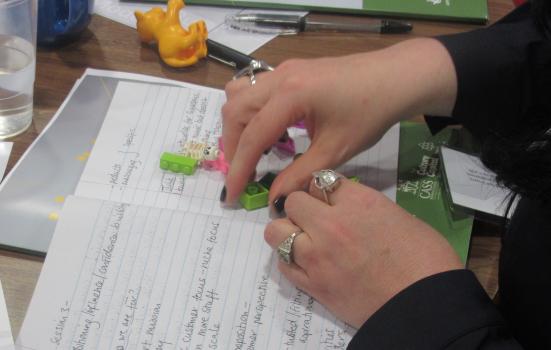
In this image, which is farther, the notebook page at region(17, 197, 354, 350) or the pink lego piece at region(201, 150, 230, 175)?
the pink lego piece at region(201, 150, 230, 175)

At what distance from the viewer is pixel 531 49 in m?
0.73

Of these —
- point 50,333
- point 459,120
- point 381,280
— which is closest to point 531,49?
point 459,120

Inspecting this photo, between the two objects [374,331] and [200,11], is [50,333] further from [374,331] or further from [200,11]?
[200,11]

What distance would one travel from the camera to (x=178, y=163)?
71 cm

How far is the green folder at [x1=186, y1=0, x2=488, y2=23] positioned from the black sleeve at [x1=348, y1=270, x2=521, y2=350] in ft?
1.82

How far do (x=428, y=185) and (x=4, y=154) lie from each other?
491 millimetres

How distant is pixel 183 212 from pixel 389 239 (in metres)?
0.21

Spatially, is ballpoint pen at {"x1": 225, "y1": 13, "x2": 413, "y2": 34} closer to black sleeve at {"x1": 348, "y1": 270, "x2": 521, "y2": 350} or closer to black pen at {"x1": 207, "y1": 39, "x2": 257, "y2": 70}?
black pen at {"x1": 207, "y1": 39, "x2": 257, "y2": 70}

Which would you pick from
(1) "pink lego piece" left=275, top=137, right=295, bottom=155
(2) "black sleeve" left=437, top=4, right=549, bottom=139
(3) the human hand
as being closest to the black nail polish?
(3) the human hand

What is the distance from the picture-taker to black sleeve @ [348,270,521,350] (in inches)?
20.4

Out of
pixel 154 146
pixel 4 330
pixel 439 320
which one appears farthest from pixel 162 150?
pixel 439 320

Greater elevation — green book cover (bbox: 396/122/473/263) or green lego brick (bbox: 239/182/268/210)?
green book cover (bbox: 396/122/473/263)

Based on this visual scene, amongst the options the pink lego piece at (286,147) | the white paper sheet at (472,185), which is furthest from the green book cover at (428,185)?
the pink lego piece at (286,147)

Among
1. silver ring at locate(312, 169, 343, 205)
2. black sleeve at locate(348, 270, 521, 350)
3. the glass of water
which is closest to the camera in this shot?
black sleeve at locate(348, 270, 521, 350)
